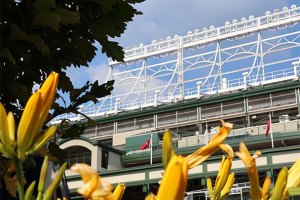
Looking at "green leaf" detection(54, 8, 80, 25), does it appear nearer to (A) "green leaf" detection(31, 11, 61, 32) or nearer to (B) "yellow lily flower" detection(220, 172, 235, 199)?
(A) "green leaf" detection(31, 11, 61, 32)

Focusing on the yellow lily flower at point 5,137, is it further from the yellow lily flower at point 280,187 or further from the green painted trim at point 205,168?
the green painted trim at point 205,168

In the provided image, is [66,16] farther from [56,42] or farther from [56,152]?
[56,152]

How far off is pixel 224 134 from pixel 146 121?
32500 millimetres

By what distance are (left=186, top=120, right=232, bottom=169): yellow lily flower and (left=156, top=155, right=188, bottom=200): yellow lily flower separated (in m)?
0.14

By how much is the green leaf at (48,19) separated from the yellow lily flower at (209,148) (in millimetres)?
1477

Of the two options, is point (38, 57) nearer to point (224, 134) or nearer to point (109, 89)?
point (109, 89)

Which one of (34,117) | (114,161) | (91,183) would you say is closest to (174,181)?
(91,183)

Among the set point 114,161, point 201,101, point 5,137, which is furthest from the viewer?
point 201,101

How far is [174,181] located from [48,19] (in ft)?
5.61

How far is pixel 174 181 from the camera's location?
1.77 ft

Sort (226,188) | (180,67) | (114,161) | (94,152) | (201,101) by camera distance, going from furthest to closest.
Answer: (180,67), (201,101), (114,161), (94,152), (226,188)

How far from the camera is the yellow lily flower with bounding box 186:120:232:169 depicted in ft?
2.29

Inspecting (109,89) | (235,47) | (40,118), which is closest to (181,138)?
(235,47)

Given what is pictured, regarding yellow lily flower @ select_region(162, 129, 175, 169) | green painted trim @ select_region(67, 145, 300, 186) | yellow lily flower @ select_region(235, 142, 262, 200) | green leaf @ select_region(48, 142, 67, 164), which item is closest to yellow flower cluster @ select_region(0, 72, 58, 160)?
yellow lily flower @ select_region(162, 129, 175, 169)
